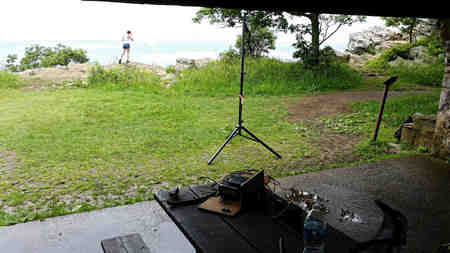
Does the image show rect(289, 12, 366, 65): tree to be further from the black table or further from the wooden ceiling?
the black table

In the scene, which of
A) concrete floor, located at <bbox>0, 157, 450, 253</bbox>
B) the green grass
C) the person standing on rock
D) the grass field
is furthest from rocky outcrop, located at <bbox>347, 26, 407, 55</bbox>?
concrete floor, located at <bbox>0, 157, 450, 253</bbox>

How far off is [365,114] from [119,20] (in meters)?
9.29

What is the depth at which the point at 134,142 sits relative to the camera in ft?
17.7

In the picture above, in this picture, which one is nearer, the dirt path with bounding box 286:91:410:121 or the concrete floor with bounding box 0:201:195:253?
the concrete floor with bounding box 0:201:195:253

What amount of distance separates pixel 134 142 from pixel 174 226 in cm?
281

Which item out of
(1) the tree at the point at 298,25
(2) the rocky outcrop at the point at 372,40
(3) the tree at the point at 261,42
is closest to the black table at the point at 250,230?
(1) the tree at the point at 298,25

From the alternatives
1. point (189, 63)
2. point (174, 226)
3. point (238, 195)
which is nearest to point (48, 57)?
point (189, 63)

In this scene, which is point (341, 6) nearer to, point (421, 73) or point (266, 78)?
point (266, 78)

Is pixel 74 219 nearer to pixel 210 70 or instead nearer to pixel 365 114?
pixel 365 114

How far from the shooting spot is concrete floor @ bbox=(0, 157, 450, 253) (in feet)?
8.30

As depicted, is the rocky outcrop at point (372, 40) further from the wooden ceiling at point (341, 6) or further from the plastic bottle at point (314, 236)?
the plastic bottle at point (314, 236)

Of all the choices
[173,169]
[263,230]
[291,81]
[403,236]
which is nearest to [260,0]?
→ [263,230]

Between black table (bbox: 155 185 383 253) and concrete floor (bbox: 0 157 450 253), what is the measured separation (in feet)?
2.92

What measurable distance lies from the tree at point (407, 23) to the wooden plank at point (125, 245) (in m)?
13.5
